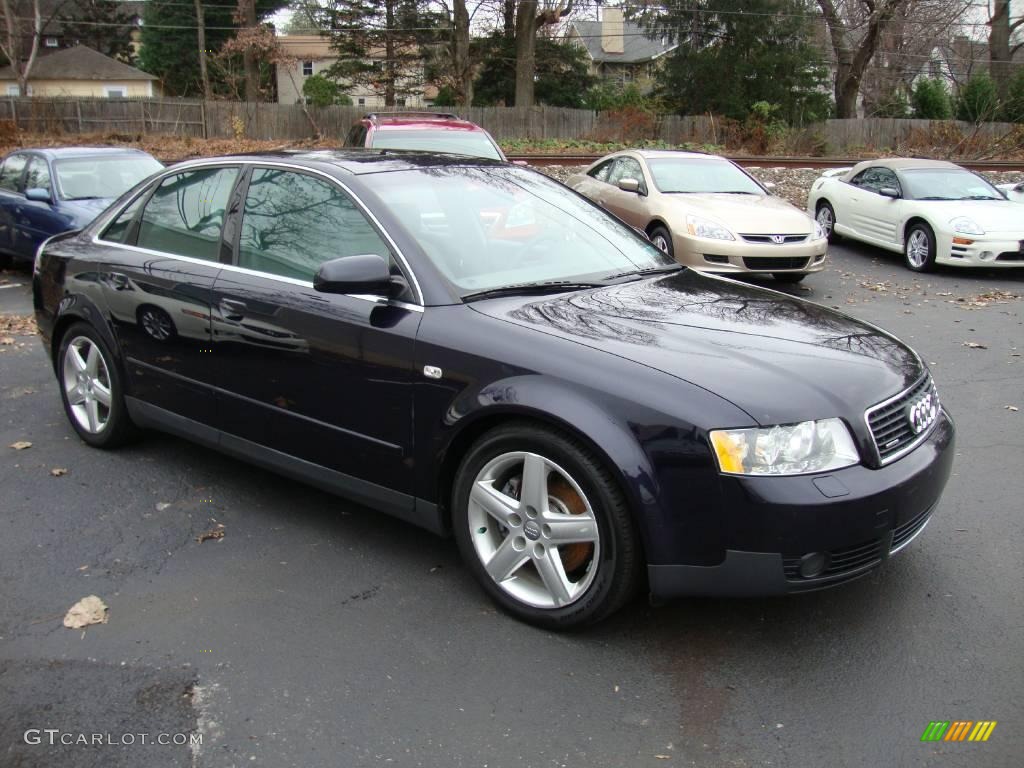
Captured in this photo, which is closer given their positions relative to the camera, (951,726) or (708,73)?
(951,726)

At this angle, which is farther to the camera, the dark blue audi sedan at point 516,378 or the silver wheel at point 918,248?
the silver wheel at point 918,248

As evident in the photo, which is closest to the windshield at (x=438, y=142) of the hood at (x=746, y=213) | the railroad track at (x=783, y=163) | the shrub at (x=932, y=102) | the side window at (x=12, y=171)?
the hood at (x=746, y=213)

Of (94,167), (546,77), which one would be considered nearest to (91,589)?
(94,167)

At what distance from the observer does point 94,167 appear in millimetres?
10836

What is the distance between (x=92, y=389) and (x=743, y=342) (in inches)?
143

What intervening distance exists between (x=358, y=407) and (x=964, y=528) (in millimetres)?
2741

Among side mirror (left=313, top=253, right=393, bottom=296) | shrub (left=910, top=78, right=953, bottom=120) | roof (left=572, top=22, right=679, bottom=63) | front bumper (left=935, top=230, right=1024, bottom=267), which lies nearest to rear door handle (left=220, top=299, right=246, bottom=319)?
side mirror (left=313, top=253, right=393, bottom=296)

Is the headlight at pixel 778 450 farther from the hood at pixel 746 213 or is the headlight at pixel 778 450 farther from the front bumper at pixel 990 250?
the front bumper at pixel 990 250

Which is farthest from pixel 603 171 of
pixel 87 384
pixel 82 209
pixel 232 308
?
pixel 232 308

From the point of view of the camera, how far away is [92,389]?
5078 millimetres

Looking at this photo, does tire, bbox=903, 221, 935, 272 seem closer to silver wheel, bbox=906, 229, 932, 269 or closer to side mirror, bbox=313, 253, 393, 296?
silver wheel, bbox=906, 229, 932, 269

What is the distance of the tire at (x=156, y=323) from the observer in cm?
443

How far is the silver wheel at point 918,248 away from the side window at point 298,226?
32.2 ft

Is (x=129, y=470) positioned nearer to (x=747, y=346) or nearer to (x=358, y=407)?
(x=358, y=407)
